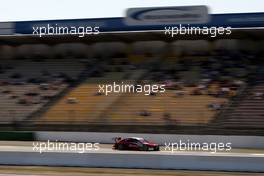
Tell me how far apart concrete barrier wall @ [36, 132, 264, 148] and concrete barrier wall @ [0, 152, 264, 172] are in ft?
39.7

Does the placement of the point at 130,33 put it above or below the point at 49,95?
above

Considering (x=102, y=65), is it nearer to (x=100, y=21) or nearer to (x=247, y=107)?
(x=100, y=21)

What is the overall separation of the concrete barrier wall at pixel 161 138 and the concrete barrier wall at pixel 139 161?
39.7ft

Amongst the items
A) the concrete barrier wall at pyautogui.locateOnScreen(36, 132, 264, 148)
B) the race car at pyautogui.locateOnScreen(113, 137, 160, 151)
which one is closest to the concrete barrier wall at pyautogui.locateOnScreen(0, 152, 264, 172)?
the race car at pyautogui.locateOnScreen(113, 137, 160, 151)

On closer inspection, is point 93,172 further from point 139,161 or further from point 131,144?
point 131,144

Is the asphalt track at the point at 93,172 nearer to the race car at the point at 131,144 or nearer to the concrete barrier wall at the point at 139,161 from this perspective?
the concrete barrier wall at the point at 139,161

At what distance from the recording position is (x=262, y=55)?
39.4 m

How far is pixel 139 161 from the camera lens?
63.8ft

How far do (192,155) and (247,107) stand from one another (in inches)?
595

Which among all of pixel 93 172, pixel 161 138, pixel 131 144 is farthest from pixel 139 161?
pixel 161 138

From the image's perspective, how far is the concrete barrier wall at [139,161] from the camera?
733 inches

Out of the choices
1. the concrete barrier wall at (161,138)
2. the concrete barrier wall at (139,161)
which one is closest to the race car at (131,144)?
the concrete barrier wall at (161,138)

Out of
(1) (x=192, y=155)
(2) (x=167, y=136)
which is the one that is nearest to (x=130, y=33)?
(2) (x=167, y=136)

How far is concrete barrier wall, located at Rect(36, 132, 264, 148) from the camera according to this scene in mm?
30711
